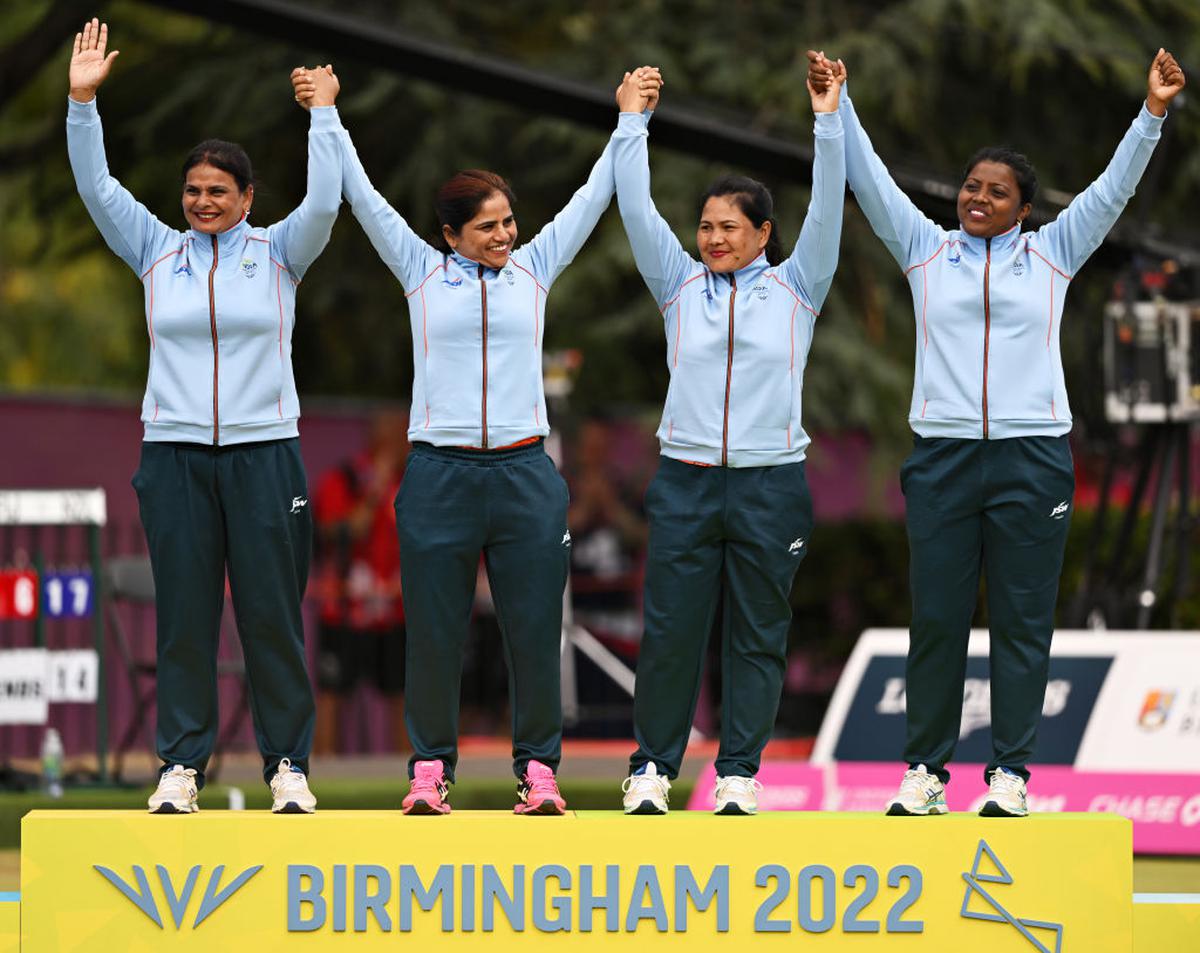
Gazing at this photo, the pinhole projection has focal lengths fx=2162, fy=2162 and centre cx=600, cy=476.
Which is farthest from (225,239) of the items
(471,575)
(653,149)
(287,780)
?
(653,149)

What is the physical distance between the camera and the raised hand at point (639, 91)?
665cm

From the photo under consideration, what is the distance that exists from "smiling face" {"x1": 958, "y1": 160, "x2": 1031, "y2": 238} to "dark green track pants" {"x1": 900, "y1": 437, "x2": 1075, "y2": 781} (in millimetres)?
668

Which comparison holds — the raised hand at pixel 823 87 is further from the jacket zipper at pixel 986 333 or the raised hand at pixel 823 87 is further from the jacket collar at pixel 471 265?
the jacket collar at pixel 471 265

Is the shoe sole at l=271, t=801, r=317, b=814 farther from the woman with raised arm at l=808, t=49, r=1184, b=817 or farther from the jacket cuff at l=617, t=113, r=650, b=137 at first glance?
the jacket cuff at l=617, t=113, r=650, b=137

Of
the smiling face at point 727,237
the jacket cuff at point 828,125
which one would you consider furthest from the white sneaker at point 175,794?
the jacket cuff at point 828,125

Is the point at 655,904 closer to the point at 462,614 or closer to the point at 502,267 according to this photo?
the point at 462,614

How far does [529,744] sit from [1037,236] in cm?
221

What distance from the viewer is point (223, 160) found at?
661cm

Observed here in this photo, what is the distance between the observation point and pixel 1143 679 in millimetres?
9203

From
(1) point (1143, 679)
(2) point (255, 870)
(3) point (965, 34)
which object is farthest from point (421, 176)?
(2) point (255, 870)

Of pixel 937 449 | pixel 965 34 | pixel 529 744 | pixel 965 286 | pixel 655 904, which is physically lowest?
pixel 655 904

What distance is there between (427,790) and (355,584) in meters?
6.21

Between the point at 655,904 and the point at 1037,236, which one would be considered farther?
the point at 1037,236

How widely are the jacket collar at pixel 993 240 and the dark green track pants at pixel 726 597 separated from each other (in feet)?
2.86
